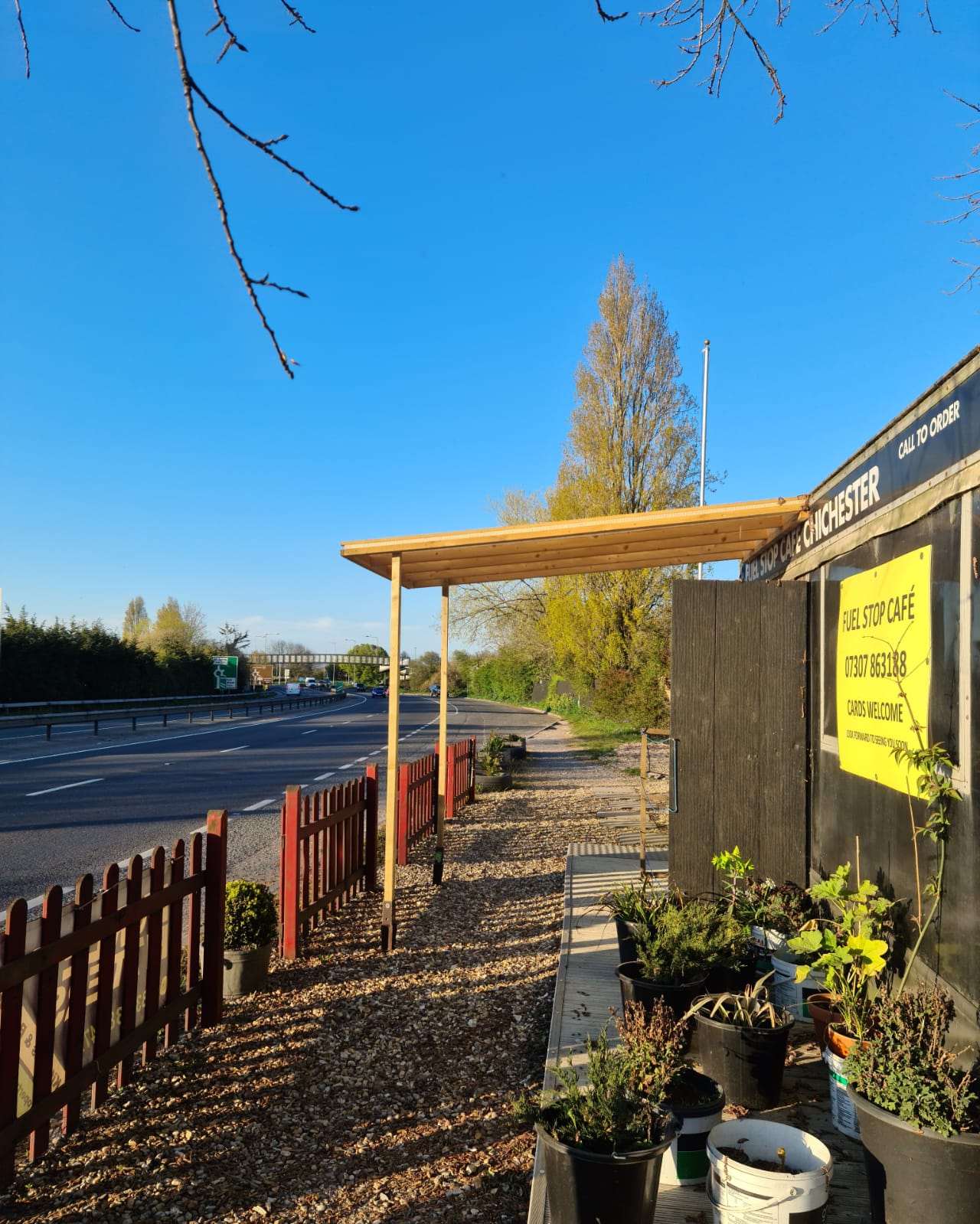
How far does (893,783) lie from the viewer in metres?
3.91

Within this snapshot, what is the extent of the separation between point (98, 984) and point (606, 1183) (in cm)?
218

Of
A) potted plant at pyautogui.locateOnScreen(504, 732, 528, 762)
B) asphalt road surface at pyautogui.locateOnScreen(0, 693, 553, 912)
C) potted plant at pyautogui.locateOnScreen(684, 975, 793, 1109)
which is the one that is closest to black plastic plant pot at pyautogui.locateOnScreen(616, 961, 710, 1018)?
potted plant at pyautogui.locateOnScreen(684, 975, 793, 1109)

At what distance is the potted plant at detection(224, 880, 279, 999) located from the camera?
4914 mm

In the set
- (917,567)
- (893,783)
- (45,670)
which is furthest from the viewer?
(45,670)

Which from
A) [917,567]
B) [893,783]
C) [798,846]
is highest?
[917,567]

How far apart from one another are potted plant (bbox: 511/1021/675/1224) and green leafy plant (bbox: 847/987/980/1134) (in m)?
0.64

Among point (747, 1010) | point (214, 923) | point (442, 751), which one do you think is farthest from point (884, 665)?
point (442, 751)

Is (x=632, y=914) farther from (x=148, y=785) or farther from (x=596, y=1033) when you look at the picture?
(x=148, y=785)

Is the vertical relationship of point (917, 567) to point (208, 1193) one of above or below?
above

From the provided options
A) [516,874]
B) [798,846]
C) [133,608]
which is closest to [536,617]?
[516,874]

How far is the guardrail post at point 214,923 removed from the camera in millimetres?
4469

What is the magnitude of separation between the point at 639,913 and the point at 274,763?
565 inches

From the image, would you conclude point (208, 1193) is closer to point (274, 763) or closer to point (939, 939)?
point (939, 939)

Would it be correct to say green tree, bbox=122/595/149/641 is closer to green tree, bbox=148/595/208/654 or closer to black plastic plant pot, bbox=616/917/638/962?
green tree, bbox=148/595/208/654
